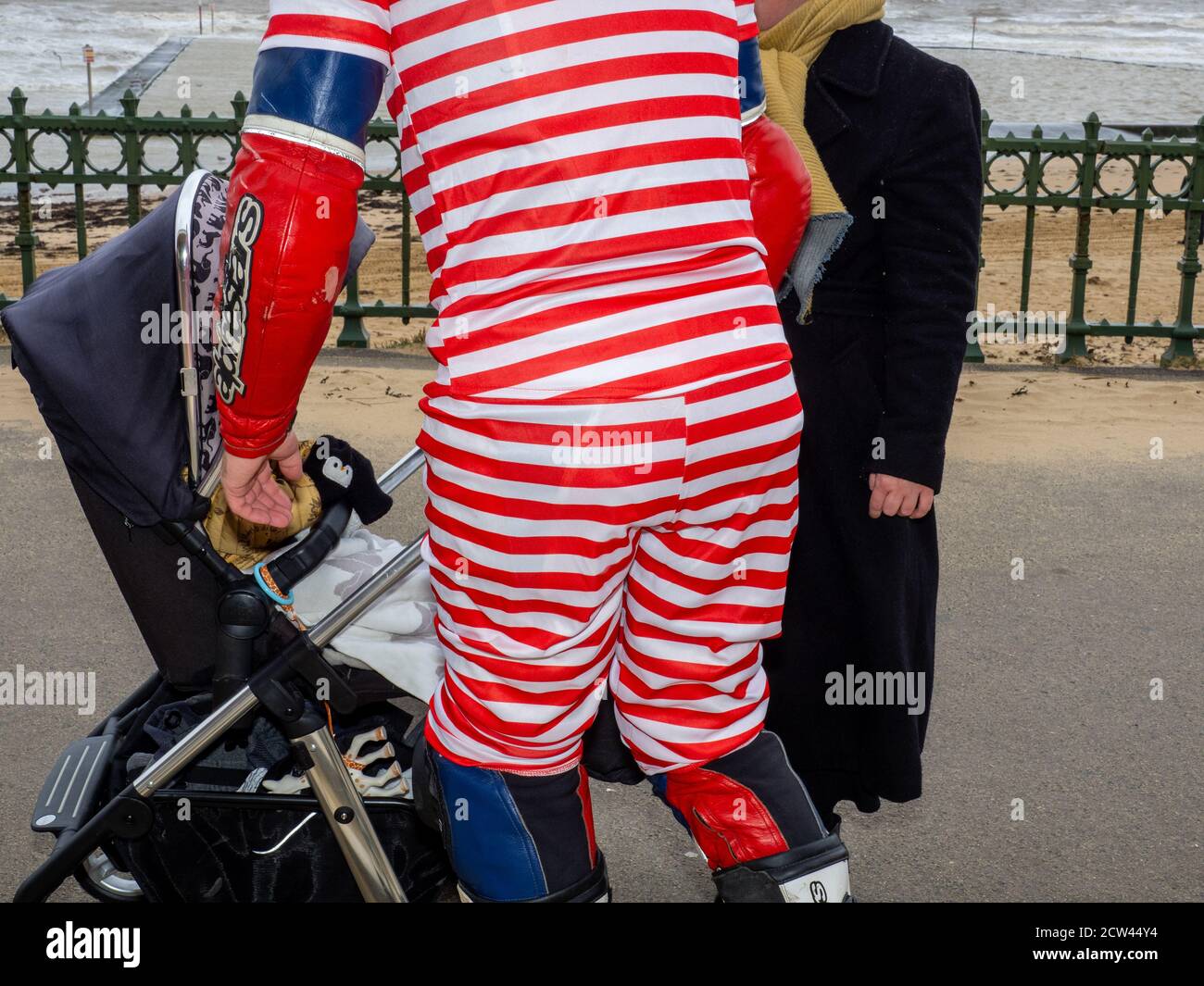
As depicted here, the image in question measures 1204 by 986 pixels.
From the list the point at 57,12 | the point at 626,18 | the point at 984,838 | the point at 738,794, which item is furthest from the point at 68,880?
the point at 57,12

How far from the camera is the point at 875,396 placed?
112 inches

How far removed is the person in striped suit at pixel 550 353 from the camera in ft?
6.31

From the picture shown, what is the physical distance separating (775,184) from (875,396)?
1.99 feet

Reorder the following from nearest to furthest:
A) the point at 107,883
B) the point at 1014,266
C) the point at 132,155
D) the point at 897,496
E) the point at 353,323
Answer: the point at 897,496
the point at 107,883
the point at 132,155
the point at 353,323
the point at 1014,266

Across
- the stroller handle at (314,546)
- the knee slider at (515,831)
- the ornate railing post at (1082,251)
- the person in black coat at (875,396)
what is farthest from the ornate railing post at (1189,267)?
the knee slider at (515,831)

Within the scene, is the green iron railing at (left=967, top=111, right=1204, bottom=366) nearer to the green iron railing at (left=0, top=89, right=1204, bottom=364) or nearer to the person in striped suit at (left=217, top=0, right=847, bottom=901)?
the green iron railing at (left=0, top=89, right=1204, bottom=364)

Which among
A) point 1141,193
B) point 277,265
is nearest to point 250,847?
point 277,265

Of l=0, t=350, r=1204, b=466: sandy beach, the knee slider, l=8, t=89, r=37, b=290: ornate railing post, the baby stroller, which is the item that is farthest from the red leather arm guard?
l=8, t=89, r=37, b=290: ornate railing post

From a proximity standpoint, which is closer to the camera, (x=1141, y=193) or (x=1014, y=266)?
(x=1141, y=193)

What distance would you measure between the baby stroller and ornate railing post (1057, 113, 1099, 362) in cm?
679

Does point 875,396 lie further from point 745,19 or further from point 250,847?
point 250,847

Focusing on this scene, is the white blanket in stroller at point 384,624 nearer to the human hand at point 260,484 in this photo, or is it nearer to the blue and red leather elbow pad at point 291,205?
the human hand at point 260,484

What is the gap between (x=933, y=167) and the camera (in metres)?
2.68
